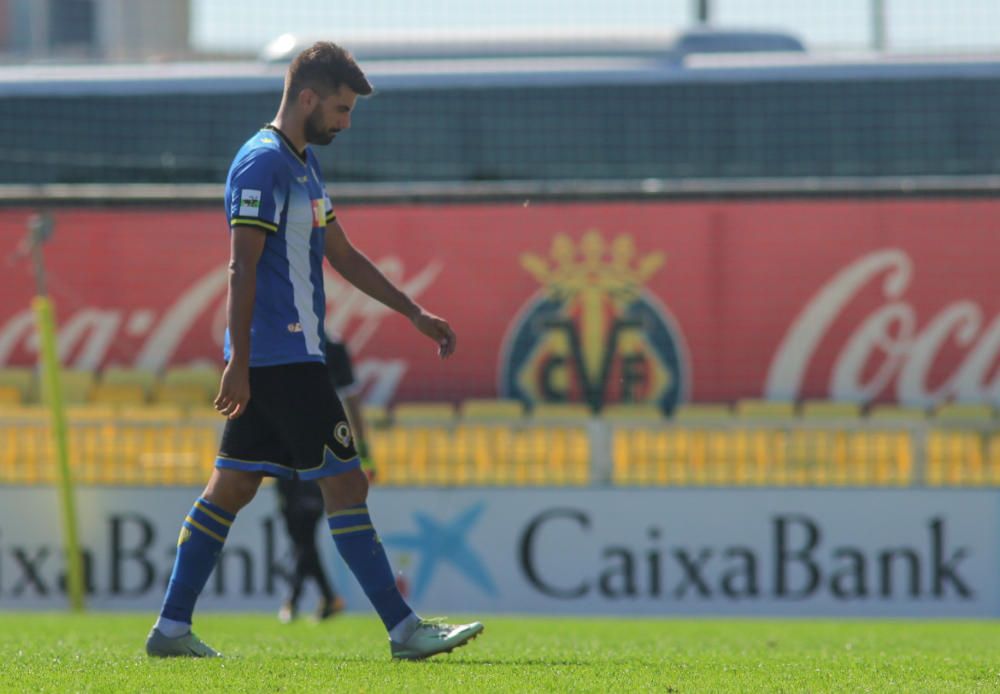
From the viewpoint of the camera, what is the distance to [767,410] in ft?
58.3

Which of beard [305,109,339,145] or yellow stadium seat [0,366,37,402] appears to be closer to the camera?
beard [305,109,339,145]

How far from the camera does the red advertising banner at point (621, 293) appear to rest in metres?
18.2

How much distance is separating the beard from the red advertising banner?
41.4ft

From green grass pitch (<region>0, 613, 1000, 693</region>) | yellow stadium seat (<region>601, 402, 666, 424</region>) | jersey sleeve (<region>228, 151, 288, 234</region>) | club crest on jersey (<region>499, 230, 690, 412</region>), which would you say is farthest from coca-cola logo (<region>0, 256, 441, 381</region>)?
jersey sleeve (<region>228, 151, 288, 234</region>)

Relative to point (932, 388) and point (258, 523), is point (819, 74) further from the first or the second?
point (258, 523)

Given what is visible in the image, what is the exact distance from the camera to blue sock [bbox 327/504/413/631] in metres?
5.39

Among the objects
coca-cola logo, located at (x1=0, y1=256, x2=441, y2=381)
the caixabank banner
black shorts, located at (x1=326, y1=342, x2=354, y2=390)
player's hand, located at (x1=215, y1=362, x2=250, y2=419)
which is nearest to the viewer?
player's hand, located at (x1=215, y1=362, x2=250, y2=419)

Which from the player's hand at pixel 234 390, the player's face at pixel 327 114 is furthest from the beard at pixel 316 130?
the player's hand at pixel 234 390

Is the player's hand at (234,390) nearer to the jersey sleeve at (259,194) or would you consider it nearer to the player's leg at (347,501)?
the player's leg at (347,501)

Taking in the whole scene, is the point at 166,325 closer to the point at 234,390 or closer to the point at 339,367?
the point at 339,367

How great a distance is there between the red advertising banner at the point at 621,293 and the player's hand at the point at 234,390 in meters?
12.8

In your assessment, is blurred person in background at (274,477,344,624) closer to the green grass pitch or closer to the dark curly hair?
the green grass pitch

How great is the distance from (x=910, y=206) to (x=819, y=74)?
1.66 m

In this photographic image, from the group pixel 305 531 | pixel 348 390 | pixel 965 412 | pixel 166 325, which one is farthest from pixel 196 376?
pixel 348 390
